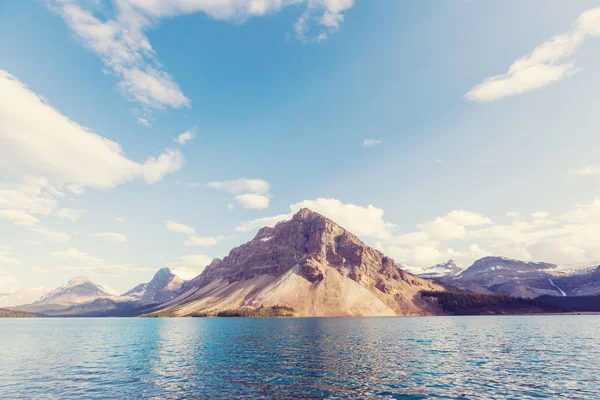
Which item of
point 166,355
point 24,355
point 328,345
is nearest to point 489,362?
point 328,345

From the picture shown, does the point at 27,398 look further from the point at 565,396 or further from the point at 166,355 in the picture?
the point at 565,396

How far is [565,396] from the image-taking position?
39750 millimetres

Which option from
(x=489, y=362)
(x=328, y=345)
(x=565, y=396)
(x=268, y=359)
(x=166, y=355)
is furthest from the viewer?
(x=328, y=345)

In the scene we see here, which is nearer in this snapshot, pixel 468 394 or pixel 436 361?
pixel 468 394

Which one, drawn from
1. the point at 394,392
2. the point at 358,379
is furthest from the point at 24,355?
the point at 394,392

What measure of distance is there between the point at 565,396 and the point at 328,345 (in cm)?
5292

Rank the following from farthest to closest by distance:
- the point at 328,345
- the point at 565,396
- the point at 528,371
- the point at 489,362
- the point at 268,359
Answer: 1. the point at 328,345
2. the point at 268,359
3. the point at 489,362
4. the point at 528,371
5. the point at 565,396

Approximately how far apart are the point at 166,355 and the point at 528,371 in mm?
67437

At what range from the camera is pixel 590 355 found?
219 ft

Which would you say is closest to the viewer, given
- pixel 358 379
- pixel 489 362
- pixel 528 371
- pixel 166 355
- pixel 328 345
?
pixel 358 379

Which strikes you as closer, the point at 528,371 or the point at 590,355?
the point at 528,371

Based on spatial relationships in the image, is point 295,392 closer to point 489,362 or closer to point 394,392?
point 394,392

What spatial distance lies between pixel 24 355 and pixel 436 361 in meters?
86.6

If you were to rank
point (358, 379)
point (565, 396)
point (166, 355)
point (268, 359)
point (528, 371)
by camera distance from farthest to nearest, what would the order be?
point (166, 355), point (268, 359), point (528, 371), point (358, 379), point (565, 396)
